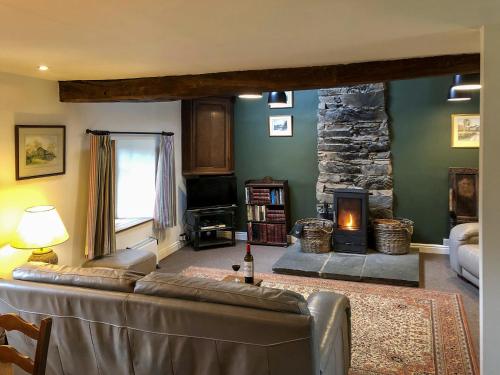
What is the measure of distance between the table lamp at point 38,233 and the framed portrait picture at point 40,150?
0.39 meters

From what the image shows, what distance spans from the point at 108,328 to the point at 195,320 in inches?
21.0

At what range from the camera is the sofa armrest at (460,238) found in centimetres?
478

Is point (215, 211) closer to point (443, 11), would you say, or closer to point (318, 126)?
point (318, 126)

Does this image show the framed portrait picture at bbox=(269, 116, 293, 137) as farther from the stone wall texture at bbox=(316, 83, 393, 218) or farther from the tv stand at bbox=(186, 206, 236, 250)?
the tv stand at bbox=(186, 206, 236, 250)

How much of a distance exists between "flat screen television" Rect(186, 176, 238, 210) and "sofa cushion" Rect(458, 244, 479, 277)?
3284mm

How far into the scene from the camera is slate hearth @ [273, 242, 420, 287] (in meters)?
4.74

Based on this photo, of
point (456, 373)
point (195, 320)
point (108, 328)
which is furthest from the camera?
point (456, 373)

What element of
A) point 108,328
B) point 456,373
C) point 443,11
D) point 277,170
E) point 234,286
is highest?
point 443,11

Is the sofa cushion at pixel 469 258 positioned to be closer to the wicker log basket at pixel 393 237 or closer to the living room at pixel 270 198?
the living room at pixel 270 198

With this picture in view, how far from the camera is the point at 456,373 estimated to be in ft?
9.61

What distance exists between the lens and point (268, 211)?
646 centimetres

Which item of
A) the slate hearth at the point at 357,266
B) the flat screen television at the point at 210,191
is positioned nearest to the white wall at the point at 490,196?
the slate hearth at the point at 357,266

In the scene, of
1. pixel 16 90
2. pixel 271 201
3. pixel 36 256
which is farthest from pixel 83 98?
pixel 271 201

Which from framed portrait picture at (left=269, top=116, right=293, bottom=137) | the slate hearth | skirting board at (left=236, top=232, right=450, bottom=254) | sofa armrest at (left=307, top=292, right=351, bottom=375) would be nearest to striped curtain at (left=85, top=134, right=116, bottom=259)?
the slate hearth
